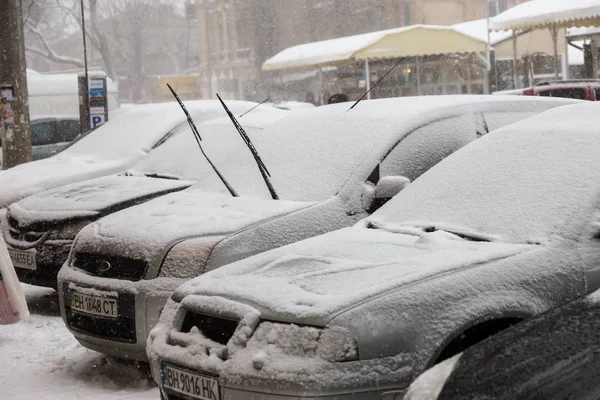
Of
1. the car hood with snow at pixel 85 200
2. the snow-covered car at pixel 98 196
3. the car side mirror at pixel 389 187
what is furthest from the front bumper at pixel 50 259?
the car side mirror at pixel 389 187

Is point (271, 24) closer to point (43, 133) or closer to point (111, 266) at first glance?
point (43, 133)

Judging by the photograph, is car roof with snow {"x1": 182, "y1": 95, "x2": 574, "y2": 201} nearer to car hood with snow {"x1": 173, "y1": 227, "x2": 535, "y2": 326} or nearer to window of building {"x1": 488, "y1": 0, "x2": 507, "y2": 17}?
car hood with snow {"x1": 173, "y1": 227, "x2": 535, "y2": 326}

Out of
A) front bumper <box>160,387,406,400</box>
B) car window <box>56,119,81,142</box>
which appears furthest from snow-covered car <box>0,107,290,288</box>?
car window <box>56,119,81,142</box>

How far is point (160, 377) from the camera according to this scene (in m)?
4.28

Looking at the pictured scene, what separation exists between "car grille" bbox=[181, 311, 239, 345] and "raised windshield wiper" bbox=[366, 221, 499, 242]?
3.68 feet

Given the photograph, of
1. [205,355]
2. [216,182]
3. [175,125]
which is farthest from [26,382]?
[175,125]

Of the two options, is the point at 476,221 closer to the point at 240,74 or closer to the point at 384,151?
the point at 384,151

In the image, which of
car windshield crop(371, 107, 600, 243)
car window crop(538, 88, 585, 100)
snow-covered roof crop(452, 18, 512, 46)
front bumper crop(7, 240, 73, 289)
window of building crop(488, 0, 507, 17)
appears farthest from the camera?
window of building crop(488, 0, 507, 17)

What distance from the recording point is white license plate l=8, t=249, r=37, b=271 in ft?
24.7

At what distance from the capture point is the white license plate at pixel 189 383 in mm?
3873

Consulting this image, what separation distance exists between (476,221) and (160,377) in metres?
1.63

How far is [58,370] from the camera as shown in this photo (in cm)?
618

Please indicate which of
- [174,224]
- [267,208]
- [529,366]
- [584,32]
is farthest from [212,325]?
[584,32]

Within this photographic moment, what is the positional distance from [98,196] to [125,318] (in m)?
2.41
